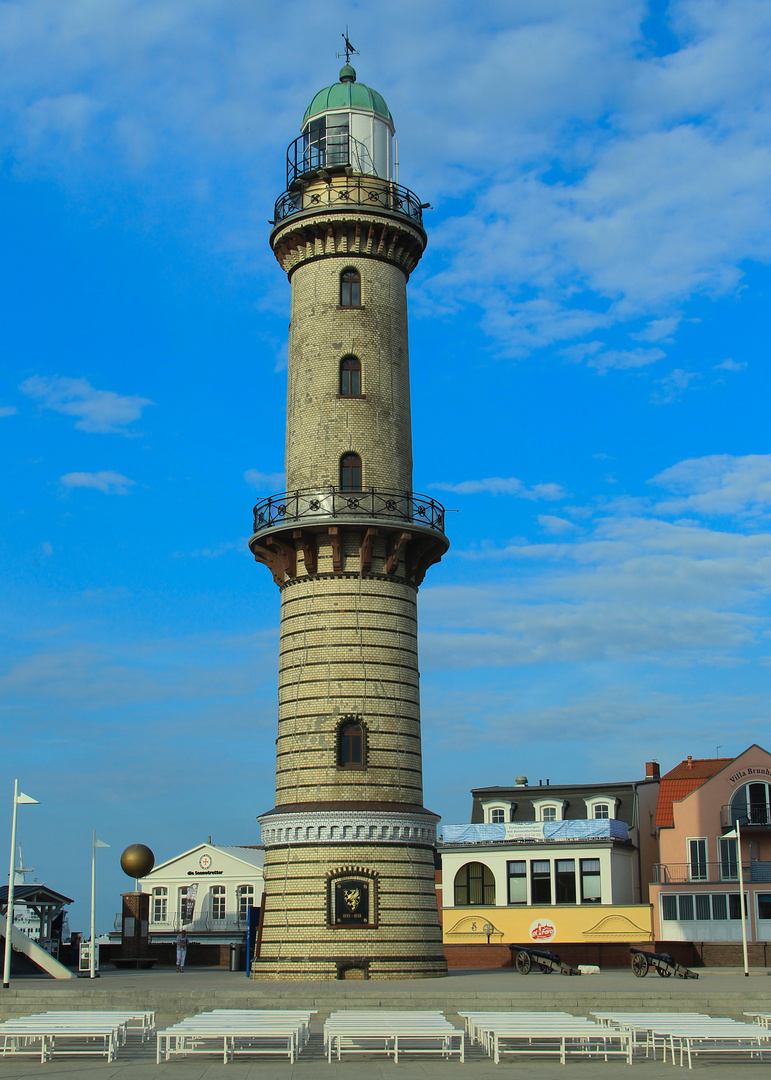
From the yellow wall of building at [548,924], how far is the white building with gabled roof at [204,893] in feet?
65.0

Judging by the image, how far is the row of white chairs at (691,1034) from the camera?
60.6 ft

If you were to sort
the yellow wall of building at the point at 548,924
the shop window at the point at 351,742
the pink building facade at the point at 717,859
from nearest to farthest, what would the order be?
1. the shop window at the point at 351,742
2. the pink building facade at the point at 717,859
3. the yellow wall of building at the point at 548,924

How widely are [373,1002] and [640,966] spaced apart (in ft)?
44.3

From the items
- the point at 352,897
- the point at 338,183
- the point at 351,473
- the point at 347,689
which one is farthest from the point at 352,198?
the point at 352,897

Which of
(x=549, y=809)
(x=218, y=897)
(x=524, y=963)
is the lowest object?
(x=524, y=963)

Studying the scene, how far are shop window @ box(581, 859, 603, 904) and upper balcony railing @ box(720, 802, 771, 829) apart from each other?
17.4 ft

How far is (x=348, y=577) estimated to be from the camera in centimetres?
3531

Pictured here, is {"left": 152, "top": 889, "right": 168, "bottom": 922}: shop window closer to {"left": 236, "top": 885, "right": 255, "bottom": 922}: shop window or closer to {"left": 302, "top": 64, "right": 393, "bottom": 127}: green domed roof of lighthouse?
{"left": 236, "top": 885, "right": 255, "bottom": 922}: shop window

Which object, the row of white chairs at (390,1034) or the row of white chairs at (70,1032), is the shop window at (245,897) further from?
the row of white chairs at (390,1034)

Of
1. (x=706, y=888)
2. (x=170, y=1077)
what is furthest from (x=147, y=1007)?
(x=706, y=888)

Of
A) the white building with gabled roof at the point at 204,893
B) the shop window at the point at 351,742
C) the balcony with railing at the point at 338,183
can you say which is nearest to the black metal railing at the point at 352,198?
the balcony with railing at the point at 338,183

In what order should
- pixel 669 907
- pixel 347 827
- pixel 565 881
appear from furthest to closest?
pixel 565 881
pixel 669 907
pixel 347 827

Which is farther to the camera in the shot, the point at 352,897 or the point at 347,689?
the point at 347,689

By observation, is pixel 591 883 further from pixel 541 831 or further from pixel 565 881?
pixel 541 831
